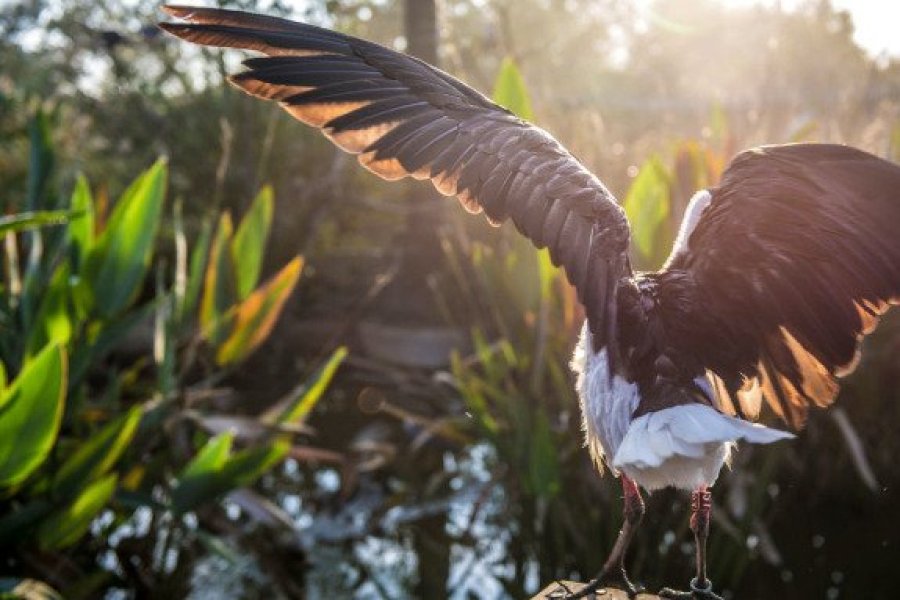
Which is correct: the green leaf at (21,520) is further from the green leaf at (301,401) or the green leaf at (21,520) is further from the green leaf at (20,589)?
the green leaf at (301,401)

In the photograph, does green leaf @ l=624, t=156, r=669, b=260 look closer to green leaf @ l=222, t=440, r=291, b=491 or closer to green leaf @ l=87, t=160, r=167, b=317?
green leaf @ l=222, t=440, r=291, b=491

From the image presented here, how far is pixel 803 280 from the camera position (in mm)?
2059

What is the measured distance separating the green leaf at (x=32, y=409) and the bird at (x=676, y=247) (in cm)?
108

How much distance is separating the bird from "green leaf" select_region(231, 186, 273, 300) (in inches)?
66.0

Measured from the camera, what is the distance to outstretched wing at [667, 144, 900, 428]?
1.99 metres

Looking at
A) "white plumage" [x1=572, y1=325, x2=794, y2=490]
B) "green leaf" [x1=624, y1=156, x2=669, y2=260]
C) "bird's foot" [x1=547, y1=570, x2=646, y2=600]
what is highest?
"green leaf" [x1=624, y1=156, x2=669, y2=260]

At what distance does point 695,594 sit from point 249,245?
2.28m

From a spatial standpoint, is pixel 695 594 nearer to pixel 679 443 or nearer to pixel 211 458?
pixel 679 443

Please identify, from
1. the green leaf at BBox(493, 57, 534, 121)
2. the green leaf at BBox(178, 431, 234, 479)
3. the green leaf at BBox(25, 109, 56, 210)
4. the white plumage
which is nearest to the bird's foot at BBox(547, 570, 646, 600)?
the white plumage

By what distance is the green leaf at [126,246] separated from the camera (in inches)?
144

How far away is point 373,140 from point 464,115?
0.20 meters

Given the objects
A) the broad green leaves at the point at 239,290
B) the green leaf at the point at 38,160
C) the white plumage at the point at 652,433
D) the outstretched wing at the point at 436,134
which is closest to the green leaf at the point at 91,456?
the broad green leaves at the point at 239,290

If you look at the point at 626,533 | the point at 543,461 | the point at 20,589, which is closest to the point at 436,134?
the point at 626,533

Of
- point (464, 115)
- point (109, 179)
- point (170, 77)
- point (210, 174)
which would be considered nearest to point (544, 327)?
point (464, 115)
